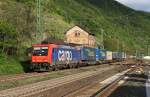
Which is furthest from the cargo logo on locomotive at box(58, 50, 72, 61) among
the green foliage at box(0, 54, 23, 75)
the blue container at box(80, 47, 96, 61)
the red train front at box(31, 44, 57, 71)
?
the blue container at box(80, 47, 96, 61)

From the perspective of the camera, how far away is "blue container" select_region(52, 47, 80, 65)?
4893 centimetres

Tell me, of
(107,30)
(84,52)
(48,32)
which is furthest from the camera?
(107,30)

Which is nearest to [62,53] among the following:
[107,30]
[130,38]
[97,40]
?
[97,40]

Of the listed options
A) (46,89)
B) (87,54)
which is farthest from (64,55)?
(46,89)

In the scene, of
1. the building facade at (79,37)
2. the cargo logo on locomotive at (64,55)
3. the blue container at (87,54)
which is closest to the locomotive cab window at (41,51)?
the cargo logo on locomotive at (64,55)

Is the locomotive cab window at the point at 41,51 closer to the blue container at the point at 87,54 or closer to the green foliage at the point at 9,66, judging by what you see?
the green foliage at the point at 9,66

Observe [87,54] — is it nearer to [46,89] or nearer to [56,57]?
[56,57]

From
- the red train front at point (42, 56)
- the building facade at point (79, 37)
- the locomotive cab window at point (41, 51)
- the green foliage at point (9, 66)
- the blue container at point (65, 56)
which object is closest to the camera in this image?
the green foliage at point (9, 66)

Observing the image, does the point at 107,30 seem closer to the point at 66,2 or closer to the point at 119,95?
the point at 66,2

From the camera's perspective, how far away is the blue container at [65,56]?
4893cm

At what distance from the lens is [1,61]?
4422 centimetres

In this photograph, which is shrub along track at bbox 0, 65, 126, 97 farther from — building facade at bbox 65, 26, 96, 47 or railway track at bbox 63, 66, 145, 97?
building facade at bbox 65, 26, 96, 47

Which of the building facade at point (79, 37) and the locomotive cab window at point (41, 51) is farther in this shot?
the building facade at point (79, 37)

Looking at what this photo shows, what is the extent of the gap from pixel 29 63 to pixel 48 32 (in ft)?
79.8
